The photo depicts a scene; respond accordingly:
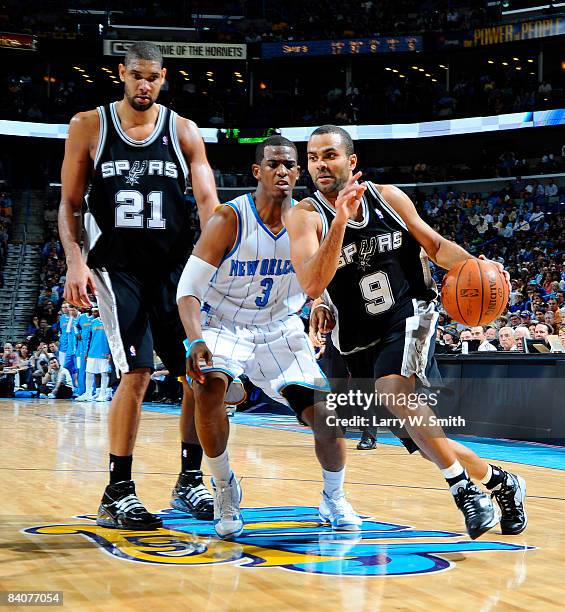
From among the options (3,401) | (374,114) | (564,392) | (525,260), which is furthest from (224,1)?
(564,392)

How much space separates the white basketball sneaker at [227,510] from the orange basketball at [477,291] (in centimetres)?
128

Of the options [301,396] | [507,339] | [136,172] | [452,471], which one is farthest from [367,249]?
[507,339]

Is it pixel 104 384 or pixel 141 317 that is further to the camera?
pixel 104 384

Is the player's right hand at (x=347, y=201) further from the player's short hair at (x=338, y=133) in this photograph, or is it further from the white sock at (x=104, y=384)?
the white sock at (x=104, y=384)

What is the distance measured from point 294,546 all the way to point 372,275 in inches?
48.2

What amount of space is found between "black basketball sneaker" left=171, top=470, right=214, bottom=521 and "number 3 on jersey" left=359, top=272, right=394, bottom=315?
1221 mm

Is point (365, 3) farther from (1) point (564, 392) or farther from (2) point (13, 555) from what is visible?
(2) point (13, 555)

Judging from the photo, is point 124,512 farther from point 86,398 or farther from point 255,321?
point 86,398

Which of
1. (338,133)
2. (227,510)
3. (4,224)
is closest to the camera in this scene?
(227,510)

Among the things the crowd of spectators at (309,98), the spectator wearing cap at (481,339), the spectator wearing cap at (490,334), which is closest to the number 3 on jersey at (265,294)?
the spectator wearing cap at (481,339)

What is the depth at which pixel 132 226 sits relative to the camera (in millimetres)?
4062

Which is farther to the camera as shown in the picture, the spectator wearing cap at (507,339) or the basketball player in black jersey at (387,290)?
the spectator wearing cap at (507,339)

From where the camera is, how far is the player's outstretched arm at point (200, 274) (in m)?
3.62

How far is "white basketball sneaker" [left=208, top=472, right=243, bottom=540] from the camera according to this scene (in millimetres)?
3611
